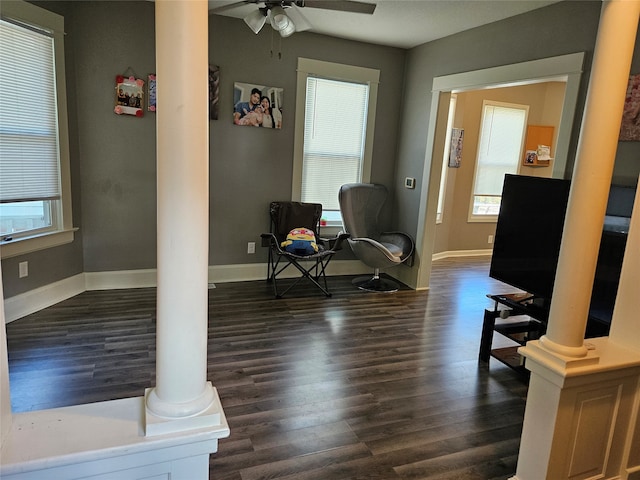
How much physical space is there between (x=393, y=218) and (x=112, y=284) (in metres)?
3.21

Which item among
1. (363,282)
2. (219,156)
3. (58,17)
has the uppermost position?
(58,17)

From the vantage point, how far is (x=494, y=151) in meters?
6.71

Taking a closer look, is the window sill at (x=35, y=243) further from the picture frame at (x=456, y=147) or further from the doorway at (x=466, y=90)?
the picture frame at (x=456, y=147)

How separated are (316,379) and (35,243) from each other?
257 centimetres

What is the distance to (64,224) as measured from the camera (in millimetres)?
3861

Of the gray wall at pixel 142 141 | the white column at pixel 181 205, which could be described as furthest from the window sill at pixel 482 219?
the white column at pixel 181 205

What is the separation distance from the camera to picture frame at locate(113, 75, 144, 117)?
3983 millimetres

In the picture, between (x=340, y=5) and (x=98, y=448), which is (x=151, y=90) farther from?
(x=98, y=448)

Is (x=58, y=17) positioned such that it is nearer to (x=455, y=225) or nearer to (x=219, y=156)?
(x=219, y=156)

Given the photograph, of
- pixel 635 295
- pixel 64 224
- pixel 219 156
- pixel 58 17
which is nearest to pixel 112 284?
pixel 64 224

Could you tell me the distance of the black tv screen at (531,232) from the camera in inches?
111

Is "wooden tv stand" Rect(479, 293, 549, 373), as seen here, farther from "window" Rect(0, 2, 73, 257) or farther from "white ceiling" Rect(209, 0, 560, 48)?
"window" Rect(0, 2, 73, 257)

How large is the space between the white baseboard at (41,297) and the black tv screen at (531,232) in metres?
3.65

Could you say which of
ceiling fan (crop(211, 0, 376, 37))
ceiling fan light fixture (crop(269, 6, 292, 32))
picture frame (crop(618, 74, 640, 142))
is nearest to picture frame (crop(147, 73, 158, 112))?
ceiling fan (crop(211, 0, 376, 37))
